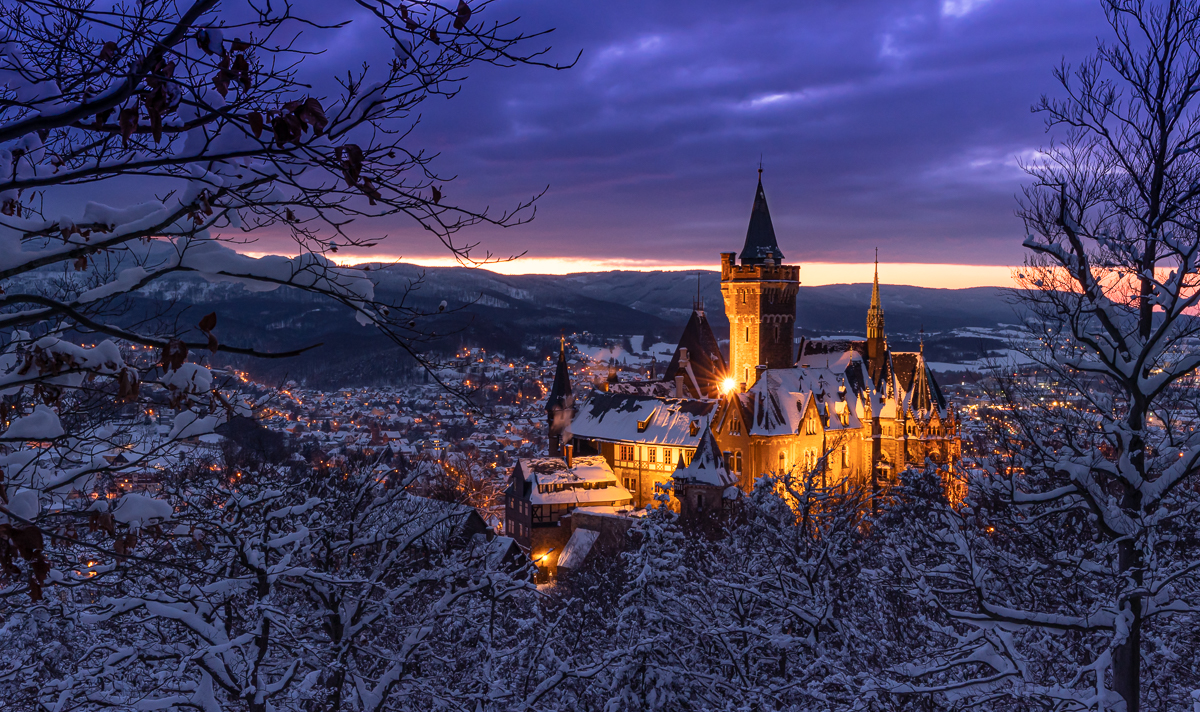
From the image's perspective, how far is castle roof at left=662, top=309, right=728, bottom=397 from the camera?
59.4m

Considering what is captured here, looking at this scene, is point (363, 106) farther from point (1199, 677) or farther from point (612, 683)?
point (1199, 677)

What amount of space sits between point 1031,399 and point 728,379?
50401 millimetres

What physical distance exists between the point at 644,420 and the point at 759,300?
1430 centimetres

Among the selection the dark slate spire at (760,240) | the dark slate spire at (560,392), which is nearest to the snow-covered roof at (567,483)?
the dark slate spire at (560,392)

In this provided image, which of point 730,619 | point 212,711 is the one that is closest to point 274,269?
point 212,711

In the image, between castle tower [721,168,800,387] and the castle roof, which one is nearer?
castle tower [721,168,800,387]

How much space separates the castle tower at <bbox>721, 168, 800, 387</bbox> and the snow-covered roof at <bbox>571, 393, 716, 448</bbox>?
856cm

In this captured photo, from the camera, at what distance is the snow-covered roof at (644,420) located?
5000cm

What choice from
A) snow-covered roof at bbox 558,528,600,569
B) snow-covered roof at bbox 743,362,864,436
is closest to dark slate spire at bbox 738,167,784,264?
snow-covered roof at bbox 743,362,864,436

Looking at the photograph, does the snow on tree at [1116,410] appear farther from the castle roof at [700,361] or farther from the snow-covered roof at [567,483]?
the castle roof at [700,361]

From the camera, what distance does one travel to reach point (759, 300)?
189ft

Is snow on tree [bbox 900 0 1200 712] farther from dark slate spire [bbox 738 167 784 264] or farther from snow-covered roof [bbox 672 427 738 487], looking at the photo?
dark slate spire [bbox 738 167 784 264]

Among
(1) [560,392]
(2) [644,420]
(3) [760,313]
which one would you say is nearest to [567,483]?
(2) [644,420]

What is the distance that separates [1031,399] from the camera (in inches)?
367
